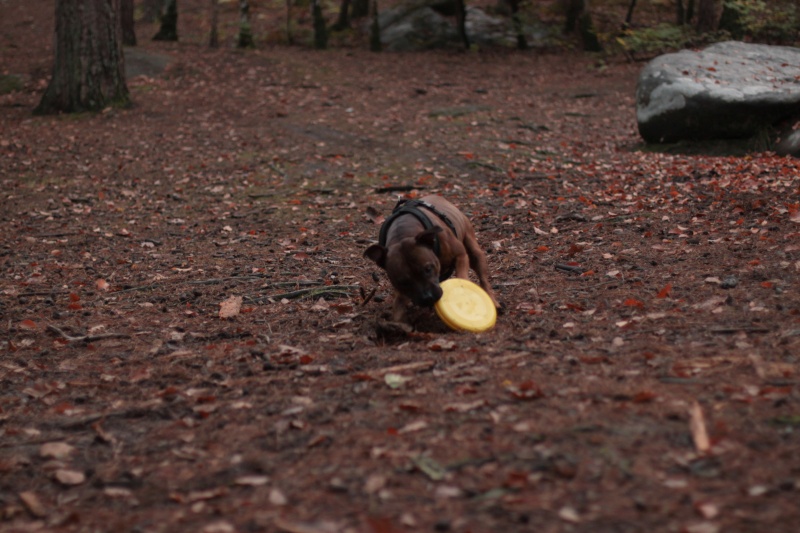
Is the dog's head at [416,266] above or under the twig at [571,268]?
above

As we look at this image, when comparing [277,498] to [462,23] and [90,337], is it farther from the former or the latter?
[462,23]

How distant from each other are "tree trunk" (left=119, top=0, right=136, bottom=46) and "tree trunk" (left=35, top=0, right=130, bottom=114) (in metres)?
6.31

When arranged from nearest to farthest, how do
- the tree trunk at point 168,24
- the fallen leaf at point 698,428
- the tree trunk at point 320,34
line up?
the fallen leaf at point 698,428 → the tree trunk at point 168,24 → the tree trunk at point 320,34

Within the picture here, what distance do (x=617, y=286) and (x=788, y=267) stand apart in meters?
1.48

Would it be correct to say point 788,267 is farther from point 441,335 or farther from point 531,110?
point 531,110

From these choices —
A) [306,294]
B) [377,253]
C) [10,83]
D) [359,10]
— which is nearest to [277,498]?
[377,253]

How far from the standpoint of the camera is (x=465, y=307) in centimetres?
614

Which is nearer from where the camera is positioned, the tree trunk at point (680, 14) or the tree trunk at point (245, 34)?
the tree trunk at point (245, 34)

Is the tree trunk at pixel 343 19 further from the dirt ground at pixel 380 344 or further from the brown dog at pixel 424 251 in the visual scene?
the brown dog at pixel 424 251

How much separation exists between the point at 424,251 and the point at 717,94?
868 centimetres

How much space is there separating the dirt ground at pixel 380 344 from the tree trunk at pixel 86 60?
1.88 metres

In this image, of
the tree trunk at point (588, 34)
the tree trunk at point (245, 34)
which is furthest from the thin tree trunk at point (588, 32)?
the tree trunk at point (245, 34)

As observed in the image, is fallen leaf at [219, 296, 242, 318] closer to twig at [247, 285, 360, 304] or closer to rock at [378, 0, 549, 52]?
twig at [247, 285, 360, 304]

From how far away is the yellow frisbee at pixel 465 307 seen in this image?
604cm
